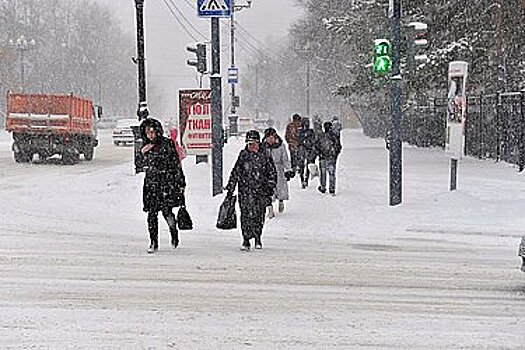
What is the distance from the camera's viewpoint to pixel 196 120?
19.9 meters

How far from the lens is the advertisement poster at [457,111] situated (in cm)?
1708

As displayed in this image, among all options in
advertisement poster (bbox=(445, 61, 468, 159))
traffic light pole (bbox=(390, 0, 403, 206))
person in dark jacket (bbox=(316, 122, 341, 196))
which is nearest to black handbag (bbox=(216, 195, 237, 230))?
traffic light pole (bbox=(390, 0, 403, 206))

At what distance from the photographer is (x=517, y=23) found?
25.1 metres

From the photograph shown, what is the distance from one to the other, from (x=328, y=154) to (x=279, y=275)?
859cm

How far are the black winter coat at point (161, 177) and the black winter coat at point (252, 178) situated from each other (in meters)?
0.85

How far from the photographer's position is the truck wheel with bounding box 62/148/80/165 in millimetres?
30927

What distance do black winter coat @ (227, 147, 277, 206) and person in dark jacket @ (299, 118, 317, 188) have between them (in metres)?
7.59

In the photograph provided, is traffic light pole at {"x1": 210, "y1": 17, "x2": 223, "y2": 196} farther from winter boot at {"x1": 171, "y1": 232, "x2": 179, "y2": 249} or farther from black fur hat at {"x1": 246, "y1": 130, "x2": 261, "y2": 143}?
winter boot at {"x1": 171, "y1": 232, "x2": 179, "y2": 249}

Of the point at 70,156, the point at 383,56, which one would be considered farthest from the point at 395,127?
the point at 70,156

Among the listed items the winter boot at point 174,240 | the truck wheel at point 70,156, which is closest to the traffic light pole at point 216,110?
the winter boot at point 174,240

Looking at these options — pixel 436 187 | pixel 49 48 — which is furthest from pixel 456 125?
pixel 49 48

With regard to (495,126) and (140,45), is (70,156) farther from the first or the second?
(495,126)

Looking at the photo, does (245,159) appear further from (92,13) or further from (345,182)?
(92,13)

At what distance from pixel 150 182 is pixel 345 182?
10509 millimetres
